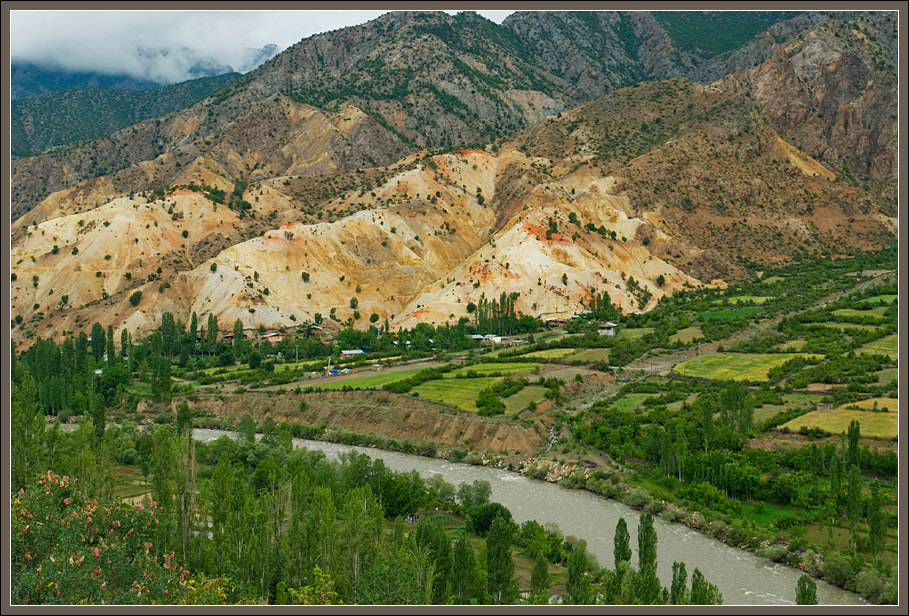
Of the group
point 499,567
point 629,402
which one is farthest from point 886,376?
point 499,567

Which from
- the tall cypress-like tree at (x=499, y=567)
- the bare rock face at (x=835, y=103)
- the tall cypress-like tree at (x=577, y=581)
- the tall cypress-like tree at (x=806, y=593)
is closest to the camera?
the tall cypress-like tree at (x=806, y=593)

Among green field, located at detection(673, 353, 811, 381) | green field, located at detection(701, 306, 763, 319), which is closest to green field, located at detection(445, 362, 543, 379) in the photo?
green field, located at detection(673, 353, 811, 381)

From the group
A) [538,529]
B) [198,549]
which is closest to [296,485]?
[198,549]

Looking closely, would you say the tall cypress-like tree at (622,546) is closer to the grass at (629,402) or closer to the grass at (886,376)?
the grass at (629,402)

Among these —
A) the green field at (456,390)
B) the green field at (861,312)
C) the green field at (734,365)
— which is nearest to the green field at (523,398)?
the green field at (456,390)

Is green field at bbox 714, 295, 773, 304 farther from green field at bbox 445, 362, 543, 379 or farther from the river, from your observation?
the river

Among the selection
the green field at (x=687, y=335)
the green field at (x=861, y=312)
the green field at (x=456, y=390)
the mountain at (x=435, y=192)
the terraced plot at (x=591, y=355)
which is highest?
the mountain at (x=435, y=192)

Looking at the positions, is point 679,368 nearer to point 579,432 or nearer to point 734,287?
point 579,432
